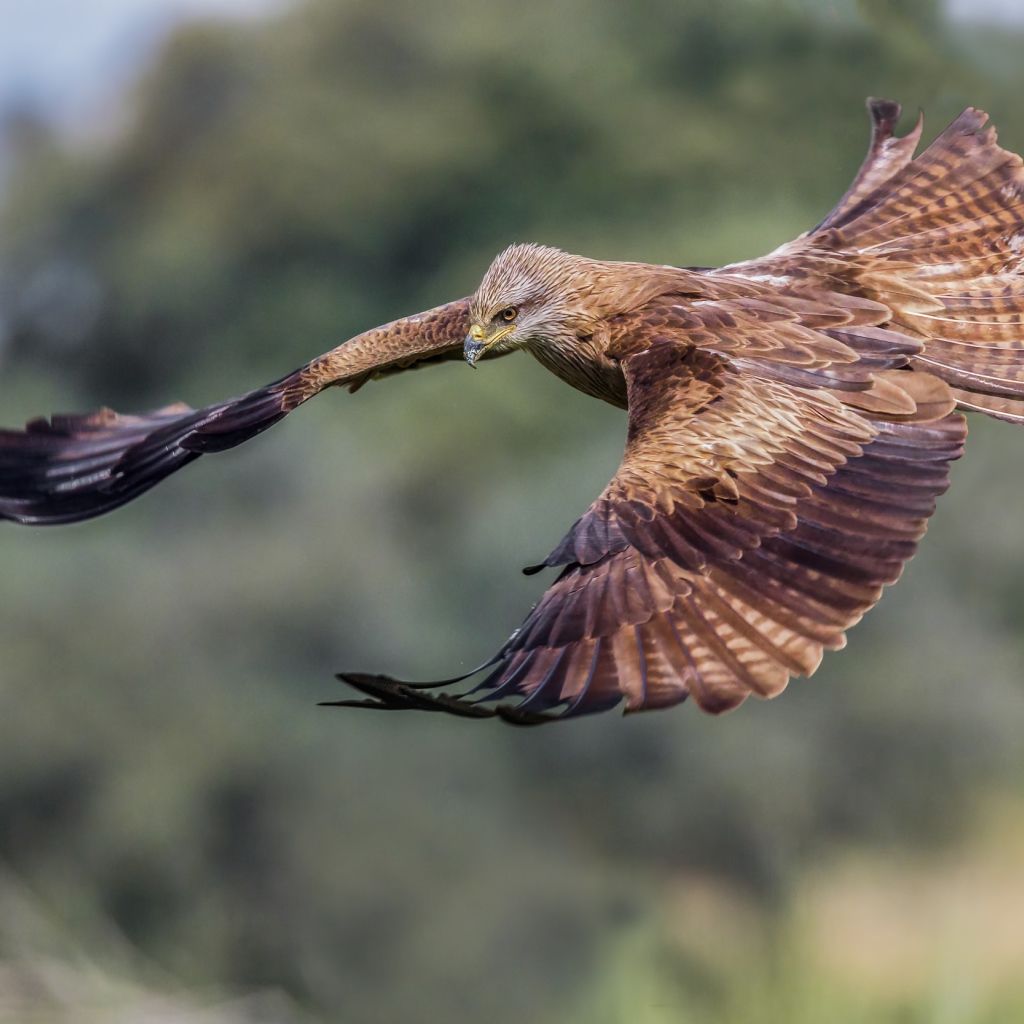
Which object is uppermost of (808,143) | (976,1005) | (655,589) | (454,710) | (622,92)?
(622,92)

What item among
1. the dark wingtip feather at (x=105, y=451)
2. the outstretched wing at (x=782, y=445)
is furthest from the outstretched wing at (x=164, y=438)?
the outstretched wing at (x=782, y=445)

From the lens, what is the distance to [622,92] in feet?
65.9

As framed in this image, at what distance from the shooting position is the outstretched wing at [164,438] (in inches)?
221

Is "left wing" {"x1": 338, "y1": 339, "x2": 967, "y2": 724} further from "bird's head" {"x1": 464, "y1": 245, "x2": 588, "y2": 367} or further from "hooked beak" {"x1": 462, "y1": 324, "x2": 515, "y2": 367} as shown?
"hooked beak" {"x1": 462, "y1": 324, "x2": 515, "y2": 367}

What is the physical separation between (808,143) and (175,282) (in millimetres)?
10435

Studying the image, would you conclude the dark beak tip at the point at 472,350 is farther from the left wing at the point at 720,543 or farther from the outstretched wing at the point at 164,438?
the left wing at the point at 720,543

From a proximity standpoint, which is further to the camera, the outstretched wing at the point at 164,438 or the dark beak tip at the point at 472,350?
the outstretched wing at the point at 164,438

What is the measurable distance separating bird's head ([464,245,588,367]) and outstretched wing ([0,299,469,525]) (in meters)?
0.28

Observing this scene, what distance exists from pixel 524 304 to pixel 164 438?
1.67 meters

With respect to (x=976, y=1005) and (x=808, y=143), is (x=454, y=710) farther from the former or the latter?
(x=808, y=143)

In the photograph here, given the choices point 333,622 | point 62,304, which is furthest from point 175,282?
point 333,622

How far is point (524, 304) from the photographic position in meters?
5.39

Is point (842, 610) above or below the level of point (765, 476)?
below

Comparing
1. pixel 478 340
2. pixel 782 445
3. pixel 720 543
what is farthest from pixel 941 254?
pixel 720 543
